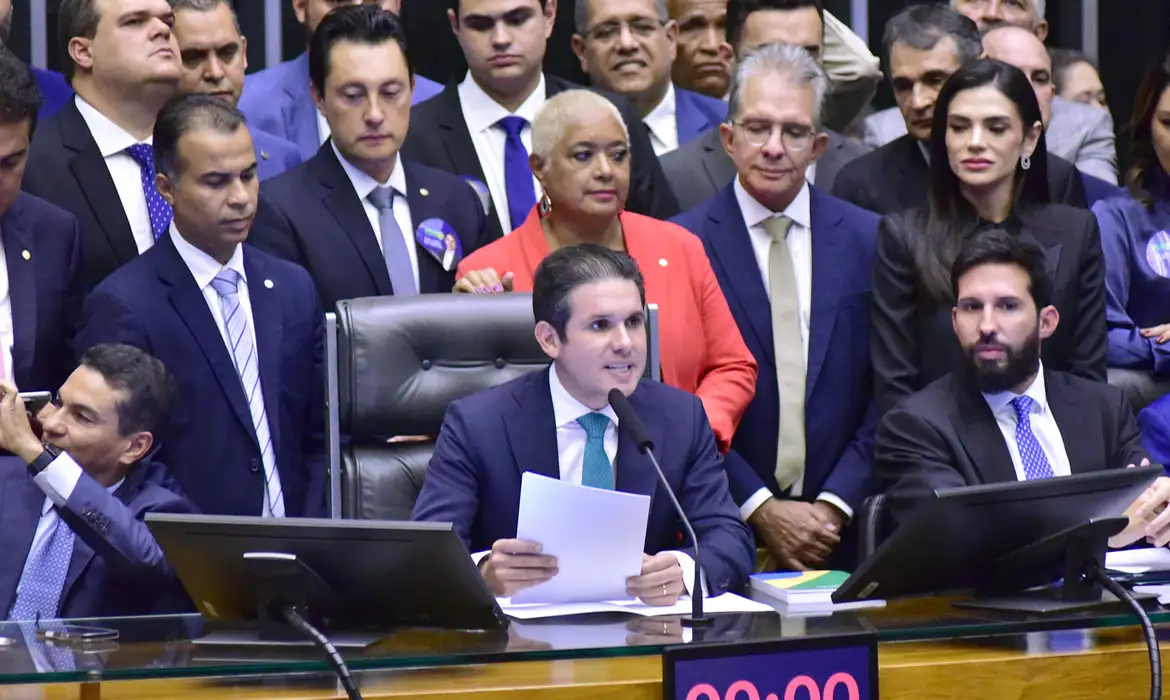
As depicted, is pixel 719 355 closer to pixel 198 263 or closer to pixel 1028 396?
pixel 1028 396

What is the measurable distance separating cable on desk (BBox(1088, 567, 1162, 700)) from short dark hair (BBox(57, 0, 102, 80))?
2722 millimetres

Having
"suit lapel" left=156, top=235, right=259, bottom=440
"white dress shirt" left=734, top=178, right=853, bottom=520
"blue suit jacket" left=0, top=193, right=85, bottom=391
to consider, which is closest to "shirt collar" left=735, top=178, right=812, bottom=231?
"white dress shirt" left=734, top=178, right=853, bottom=520

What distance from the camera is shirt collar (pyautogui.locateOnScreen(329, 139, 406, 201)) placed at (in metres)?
4.08

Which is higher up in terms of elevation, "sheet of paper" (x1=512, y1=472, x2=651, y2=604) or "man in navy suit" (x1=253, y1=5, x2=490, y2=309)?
"man in navy suit" (x1=253, y1=5, x2=490, y2=309)

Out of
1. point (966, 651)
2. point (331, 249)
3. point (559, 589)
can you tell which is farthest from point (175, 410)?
point (966, 651)

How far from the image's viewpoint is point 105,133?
13.2ft

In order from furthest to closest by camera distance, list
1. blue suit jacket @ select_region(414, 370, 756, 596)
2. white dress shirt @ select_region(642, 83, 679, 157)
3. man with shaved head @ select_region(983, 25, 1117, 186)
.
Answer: man with shaved head @ select_region(983, 25, 1117, 186) < white dress shirt @ select_region(642, 83, 679, 157) < blue suit jacket @ select_region(414, 370, 756, 596)

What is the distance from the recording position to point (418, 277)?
4043mm

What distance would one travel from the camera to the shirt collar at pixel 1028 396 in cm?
350

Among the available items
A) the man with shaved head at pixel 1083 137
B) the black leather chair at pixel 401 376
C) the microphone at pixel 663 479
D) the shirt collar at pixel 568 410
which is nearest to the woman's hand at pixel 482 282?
the black leather chair at pixel 401 376

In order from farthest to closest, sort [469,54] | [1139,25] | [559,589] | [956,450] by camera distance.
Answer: [1139,25] < [469,54] < [956,450] < [559,589]

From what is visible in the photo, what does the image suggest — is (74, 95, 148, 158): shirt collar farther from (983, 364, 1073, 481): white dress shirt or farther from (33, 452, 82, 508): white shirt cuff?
(983, 364, 1073, 481): white dress shirt

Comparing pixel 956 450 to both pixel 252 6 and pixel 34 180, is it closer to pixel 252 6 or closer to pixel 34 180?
pixel 34 180

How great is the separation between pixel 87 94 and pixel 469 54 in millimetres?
991
